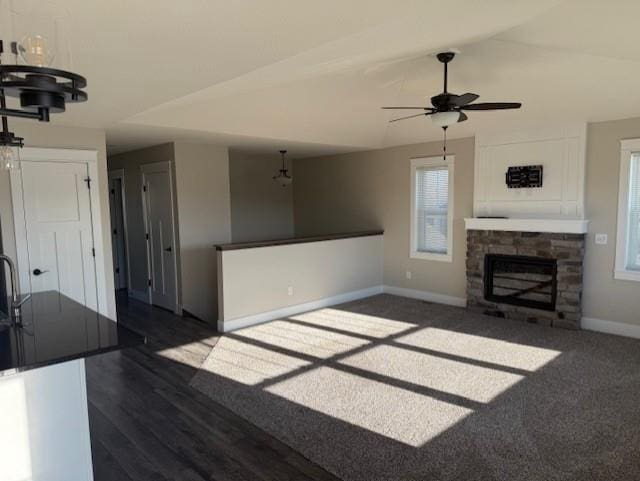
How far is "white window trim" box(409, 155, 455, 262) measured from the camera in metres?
6.63

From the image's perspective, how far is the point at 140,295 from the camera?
728 centimetres

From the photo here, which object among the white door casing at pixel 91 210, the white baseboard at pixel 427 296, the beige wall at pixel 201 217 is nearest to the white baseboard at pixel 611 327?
the white baseboard at pixel 427 296

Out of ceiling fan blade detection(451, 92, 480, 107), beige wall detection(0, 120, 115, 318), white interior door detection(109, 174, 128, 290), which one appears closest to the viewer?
ceiling fan blade detection(451, 92, 480, 107)

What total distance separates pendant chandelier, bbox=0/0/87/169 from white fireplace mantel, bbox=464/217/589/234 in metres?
5.42

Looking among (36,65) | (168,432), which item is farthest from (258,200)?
(36,65)

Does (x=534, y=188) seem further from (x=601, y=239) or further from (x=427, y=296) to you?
(x=427, y=296)

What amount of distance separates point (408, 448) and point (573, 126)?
4.39 m

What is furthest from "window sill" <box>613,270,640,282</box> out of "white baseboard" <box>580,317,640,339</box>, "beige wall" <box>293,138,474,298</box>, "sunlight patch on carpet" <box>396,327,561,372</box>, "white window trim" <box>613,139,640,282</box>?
"beige wall" <box>293,138,474,298</box>

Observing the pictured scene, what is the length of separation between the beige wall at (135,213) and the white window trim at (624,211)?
20.1 ft

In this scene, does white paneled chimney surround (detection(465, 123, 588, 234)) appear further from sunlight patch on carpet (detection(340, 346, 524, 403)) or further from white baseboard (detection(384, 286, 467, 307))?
sunlight patch on carpet (detection(340, 346, 524, 403))

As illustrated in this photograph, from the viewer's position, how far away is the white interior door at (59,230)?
4.49 metres

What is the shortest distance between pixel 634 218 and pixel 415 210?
2870mm

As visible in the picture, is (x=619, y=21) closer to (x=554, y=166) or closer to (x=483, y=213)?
(x=554, y=166)

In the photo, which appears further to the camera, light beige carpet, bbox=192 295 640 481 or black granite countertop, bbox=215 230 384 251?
black granite countertop, bbox=215 230 384 251
